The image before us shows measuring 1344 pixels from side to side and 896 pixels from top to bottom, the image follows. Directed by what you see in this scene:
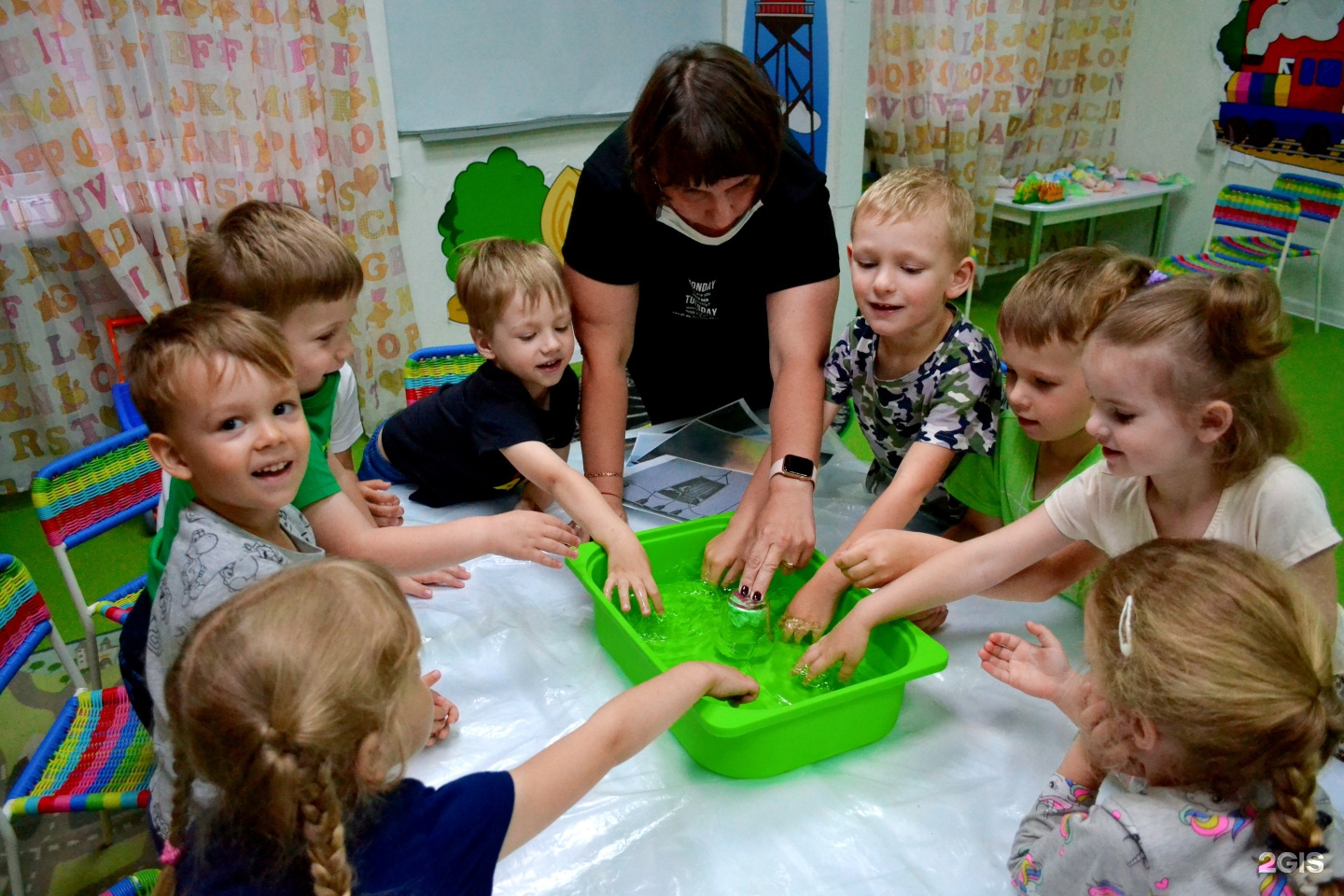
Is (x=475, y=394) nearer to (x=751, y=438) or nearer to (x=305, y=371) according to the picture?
(x=305, y=371)

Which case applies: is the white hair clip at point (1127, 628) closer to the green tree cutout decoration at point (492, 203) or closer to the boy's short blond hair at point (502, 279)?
the boy's short blond hair at point (502, 279)

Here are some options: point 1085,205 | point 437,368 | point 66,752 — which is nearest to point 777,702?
point 66,752

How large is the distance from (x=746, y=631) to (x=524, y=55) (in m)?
2.52

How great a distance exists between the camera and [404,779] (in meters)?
0.80

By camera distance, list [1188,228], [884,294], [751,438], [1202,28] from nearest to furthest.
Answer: [884,294] → [751,438] → [1202,28] → [1188,228]

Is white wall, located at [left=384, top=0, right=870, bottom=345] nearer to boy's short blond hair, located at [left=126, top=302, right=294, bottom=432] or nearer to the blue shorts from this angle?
the blue shorts

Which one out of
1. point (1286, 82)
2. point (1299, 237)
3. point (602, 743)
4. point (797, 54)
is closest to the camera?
point (602, 743)

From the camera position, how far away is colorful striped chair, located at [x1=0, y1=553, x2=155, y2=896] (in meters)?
1.16

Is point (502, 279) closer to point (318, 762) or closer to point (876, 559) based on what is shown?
point (876, 559)

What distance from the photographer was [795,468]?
1412 millimetres

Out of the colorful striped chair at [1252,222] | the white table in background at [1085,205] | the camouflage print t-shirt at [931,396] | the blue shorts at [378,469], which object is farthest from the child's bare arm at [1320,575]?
the white table in background at [1085,205]

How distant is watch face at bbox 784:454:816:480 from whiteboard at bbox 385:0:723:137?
6.09 feet

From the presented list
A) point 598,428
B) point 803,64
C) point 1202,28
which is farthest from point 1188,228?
point 598,428

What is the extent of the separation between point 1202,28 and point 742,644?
436cm
